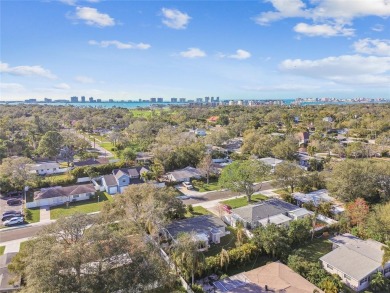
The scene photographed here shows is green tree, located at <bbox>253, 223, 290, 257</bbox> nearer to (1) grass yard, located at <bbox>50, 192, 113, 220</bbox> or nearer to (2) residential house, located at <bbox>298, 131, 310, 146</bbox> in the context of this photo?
(1) grass yard, located at <bbox>50, 192, 113, 220</bbox>

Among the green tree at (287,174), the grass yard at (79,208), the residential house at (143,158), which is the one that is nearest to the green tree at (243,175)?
the green tree at (287,174)

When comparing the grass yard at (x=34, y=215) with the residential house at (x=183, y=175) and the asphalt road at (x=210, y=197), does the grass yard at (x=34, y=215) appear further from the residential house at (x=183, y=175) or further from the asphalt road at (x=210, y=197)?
the residential house at (x=183, y=175)

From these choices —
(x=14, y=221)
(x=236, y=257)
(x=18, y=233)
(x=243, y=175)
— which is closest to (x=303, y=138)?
(x=243, y=175)

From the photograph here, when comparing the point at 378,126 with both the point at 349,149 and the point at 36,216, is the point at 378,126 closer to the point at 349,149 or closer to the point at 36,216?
the point at 349,149

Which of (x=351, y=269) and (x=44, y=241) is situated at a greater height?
(x=44, y=241)

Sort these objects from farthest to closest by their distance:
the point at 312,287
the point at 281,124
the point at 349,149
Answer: the point at 281,124 < the point at 349,149 < the point at 312,287

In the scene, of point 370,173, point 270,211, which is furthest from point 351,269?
point 370,173

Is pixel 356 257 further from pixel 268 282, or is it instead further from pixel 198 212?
pixel 198 212

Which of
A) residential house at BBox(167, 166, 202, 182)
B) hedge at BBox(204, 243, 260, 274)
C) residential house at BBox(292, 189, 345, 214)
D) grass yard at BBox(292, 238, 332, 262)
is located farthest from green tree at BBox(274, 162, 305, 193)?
hedge at BBox(204, 243, 260, 274)
